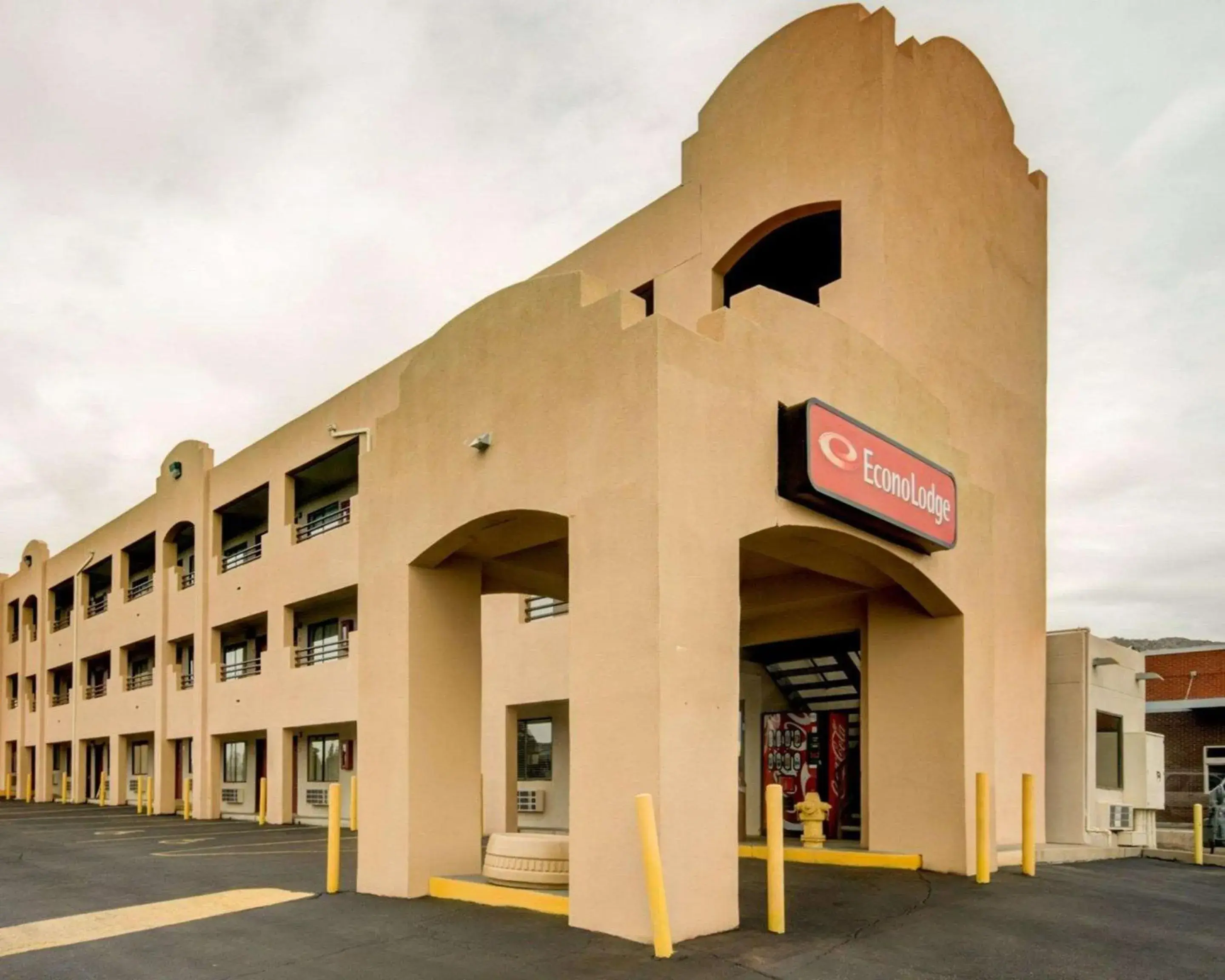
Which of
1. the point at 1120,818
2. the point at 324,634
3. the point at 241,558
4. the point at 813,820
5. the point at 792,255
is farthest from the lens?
the point at 241,558

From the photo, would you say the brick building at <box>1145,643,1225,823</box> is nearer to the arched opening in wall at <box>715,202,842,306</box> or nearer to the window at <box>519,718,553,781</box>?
the arched opening in wall at <box>715,202,842,306</box>

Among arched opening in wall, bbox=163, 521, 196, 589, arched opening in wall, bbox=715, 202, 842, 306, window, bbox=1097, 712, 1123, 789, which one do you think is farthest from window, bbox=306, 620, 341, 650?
window, bbox=1097, 712, 1123, 789

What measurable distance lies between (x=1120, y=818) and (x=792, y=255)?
12254 mm

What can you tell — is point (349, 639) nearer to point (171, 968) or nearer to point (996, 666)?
point (996, 666)

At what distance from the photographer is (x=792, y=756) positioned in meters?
19.0

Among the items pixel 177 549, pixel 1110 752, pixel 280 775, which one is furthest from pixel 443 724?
pixel 177 549

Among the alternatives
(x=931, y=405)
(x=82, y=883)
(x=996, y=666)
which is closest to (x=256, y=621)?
(x=82, y=883)

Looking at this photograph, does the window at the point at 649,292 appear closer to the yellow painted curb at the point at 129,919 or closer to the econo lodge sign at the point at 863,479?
the econo lodge sign at the point at 863,479

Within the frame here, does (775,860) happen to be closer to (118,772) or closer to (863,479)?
(863,479)

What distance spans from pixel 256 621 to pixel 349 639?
672cm

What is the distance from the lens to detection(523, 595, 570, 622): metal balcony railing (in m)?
23.4

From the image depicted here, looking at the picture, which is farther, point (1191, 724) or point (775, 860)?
point (1191, 724)

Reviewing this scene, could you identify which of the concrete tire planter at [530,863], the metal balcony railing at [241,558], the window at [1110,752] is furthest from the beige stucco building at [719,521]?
the window at [1110,752]

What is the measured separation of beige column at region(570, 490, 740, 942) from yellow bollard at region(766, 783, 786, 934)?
0.98 feet
